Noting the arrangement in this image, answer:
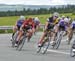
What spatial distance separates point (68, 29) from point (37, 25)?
4.58 metres

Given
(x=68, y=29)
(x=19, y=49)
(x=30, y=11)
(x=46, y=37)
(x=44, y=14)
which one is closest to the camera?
(x=46, y=37)

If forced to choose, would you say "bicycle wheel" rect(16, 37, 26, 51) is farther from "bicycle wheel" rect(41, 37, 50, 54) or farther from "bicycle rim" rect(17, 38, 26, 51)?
"bicycle wheel" rect(41, 37, 50, 54)

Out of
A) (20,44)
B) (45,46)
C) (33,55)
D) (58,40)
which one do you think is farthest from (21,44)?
(33,55)

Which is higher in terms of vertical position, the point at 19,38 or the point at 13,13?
the point at 19,38

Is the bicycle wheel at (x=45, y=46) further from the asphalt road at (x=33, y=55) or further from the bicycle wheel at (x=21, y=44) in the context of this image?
the bicycle wheel at (x=21, y=44)

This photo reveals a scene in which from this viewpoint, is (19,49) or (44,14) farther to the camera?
(44,14)

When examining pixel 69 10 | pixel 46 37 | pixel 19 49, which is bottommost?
pixel 69 10

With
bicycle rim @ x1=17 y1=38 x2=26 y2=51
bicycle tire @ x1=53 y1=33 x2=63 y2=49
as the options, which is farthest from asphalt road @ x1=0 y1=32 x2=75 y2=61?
bicycle tire @ x1=53 y1=33 x2=63 y2=49

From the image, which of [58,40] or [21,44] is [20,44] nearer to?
[21,44]

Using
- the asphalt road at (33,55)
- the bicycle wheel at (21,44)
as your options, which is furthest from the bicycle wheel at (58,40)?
the bicycle wheel at (21,44)

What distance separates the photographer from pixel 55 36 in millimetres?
18609

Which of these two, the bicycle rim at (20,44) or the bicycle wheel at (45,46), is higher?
the bicycle wheel at (45,46)

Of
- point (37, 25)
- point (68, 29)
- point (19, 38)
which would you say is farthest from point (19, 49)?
point (37, 25)

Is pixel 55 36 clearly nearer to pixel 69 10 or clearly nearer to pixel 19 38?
pixel 19 38
